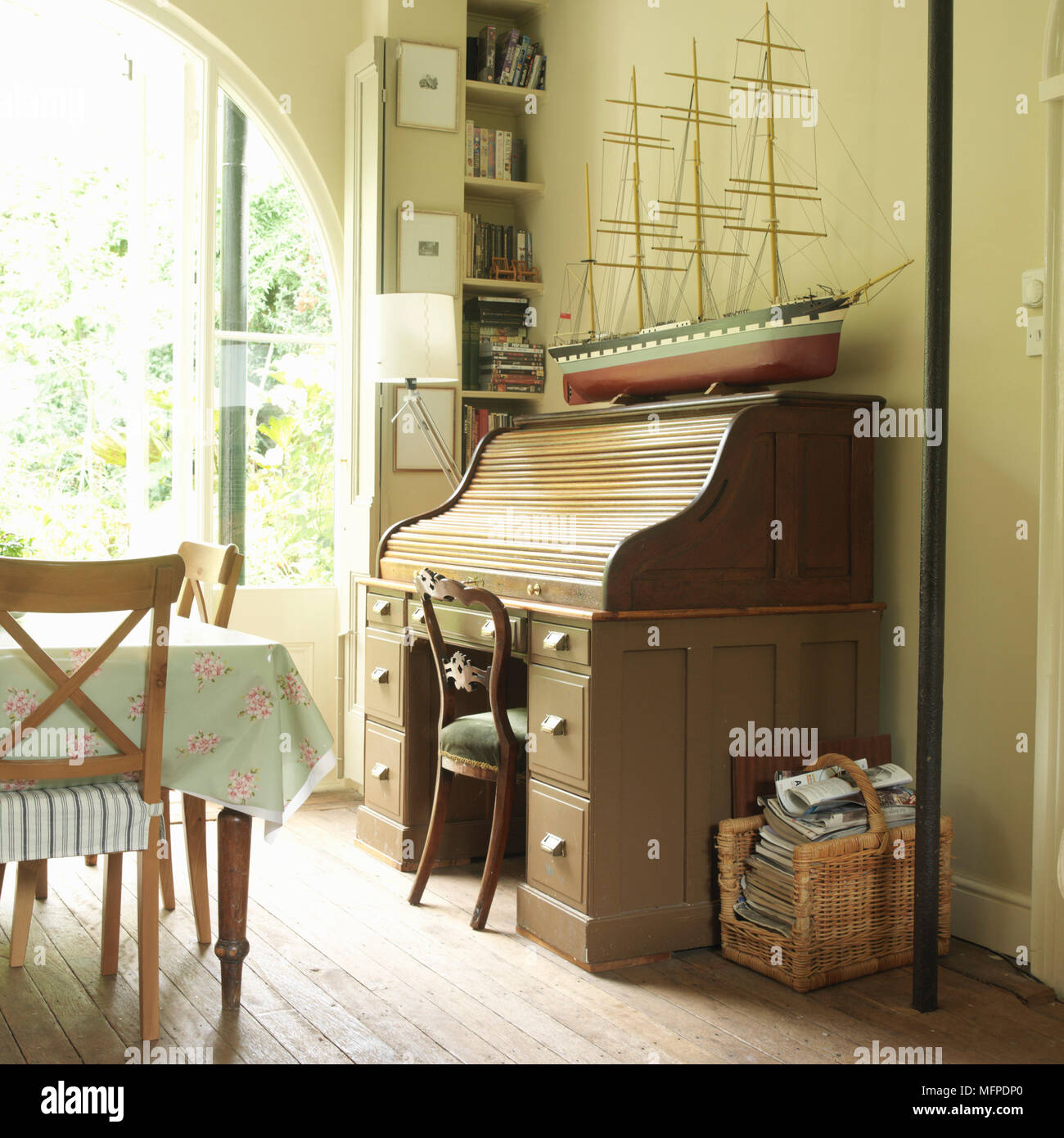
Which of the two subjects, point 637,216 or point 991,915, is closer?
point 991,915

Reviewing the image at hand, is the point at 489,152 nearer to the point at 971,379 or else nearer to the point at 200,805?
the point at 971,379

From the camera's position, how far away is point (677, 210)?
4.18m

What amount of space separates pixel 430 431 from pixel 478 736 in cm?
153

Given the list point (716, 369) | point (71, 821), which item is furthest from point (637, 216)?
point (71, 821)

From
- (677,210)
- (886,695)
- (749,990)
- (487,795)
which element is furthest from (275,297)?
(749,990)

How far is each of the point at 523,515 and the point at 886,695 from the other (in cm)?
118

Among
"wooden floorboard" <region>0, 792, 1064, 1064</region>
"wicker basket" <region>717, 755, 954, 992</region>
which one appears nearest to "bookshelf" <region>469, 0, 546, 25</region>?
"wicker basket" <region>717, 755, 954, 992</region>

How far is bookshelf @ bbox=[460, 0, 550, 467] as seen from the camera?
4.95m

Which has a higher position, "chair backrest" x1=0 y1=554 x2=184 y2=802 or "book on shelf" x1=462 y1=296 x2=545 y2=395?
"book on shelf" x1=462 y1=296 x2=545 y2=395

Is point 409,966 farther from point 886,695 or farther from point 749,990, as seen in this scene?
point 886,695

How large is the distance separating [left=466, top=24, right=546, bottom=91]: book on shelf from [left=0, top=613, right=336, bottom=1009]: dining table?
319 cm

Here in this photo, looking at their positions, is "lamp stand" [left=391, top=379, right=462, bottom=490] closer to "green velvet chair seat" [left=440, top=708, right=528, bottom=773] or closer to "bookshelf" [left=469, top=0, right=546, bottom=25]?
"green velvet chair seat" [left=440, top=708, right=528, bottom=773]

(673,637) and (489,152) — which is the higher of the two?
(489,152)

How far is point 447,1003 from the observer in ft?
8.91
